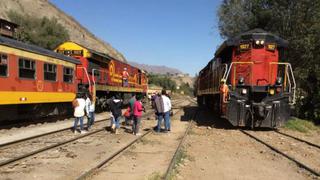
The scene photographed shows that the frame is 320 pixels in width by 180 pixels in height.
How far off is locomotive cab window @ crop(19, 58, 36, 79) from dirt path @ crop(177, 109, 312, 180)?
722 cm

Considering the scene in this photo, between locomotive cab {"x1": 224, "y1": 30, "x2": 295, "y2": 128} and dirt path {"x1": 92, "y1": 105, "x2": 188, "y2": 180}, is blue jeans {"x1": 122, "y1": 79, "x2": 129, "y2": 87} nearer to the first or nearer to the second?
locomotive cab {"x1": 224, "y1": 30, "x2": 295, "y2": 128}

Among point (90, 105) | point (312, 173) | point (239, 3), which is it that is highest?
point (239, 3)

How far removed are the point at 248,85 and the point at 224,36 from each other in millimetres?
17256

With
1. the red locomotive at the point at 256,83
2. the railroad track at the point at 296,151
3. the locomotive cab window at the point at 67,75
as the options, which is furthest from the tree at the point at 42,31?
the railroad track at the point at 296,151

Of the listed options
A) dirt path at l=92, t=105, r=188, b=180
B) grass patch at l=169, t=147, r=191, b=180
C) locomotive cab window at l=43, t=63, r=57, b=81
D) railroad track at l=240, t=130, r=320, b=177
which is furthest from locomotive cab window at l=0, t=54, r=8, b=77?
railroad track at l=240, t=130, r=320, b=177

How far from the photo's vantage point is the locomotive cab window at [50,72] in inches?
761

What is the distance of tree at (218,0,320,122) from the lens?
2539 centimetres

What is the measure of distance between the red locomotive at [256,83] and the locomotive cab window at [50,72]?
7.74 m

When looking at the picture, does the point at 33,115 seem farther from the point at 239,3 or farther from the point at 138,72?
the point at 138,72

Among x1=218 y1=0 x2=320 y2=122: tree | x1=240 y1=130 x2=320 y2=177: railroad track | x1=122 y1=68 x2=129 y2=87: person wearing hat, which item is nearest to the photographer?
x1=240 y1=130 x2=320 y2=177: railroad track

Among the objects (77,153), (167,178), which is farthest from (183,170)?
(77,153)

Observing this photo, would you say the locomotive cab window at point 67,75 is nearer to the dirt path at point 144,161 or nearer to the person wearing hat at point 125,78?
the dirt path at point 144,161

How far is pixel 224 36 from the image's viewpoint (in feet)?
111

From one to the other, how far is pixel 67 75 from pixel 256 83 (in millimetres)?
9680
